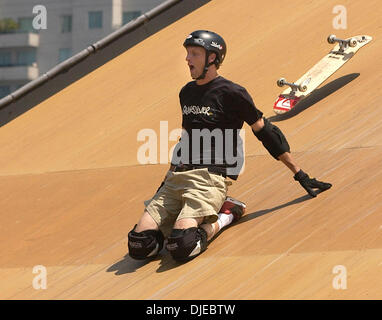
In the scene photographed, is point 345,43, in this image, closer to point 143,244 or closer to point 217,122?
point 217,122

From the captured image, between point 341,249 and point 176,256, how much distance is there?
1.42 m

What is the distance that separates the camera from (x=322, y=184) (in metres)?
7.47

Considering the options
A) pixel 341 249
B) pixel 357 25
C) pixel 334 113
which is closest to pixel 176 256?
pixel 341 249

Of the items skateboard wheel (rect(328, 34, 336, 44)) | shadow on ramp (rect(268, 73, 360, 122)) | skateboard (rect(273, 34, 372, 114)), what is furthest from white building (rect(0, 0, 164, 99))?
shadow on ramp (rect(268, 73, 360, 122))

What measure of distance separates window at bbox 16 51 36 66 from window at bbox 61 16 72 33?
4.47 meters

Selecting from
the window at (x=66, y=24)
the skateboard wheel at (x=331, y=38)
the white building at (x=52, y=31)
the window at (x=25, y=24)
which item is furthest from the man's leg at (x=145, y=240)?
the window at (x=25, y=24)

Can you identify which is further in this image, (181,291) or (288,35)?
(288,35)

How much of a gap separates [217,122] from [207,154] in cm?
29

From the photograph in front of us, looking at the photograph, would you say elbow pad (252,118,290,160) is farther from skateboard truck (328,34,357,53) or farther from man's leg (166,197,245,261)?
skateboard truck (328,34,357,53)

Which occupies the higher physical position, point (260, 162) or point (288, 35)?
point (288, 35)

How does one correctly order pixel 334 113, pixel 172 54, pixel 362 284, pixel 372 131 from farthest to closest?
pixel 172 54, pixel 334 113, pixel 372 131, pixel 362 284

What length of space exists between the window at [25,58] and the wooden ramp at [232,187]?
65.5 meters

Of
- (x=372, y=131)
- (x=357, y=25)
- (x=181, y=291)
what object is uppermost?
(x=357, y=25)

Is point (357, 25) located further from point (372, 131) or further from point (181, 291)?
point (181, 291)
